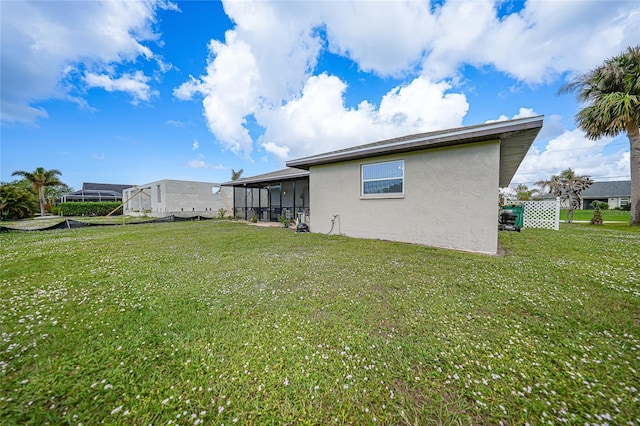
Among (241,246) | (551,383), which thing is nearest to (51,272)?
(241,246)

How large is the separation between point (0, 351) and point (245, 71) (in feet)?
41.3

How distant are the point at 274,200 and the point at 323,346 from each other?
1592 cm

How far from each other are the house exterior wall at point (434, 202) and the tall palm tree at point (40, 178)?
33.0 metres

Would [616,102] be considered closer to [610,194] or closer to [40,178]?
[610,194]

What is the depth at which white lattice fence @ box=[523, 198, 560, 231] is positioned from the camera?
1078 cm

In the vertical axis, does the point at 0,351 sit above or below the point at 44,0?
below

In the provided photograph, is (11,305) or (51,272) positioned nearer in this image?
(11,305)

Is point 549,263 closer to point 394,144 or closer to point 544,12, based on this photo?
point 394,144

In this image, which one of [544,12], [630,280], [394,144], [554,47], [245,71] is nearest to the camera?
[630,280]

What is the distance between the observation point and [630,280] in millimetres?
3578

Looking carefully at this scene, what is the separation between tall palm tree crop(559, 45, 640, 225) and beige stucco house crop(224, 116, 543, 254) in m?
7.44

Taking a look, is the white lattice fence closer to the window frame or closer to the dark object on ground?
the dark object on ground

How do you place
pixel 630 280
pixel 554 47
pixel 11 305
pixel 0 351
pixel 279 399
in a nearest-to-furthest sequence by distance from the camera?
pixel 279 399 < pixel 0 351 < pixel 11 305 < pixel 630 280 < pixel 554 47

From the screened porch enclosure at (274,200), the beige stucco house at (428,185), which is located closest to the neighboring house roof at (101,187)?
the screened porch enclosure at (274,200)
